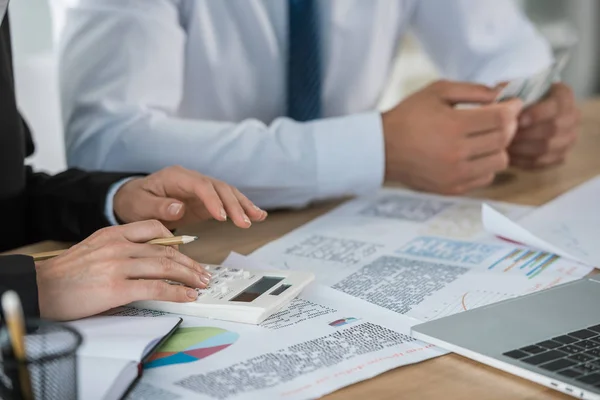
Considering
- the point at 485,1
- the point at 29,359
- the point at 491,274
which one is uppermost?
the point at 485,1

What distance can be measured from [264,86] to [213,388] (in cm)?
88

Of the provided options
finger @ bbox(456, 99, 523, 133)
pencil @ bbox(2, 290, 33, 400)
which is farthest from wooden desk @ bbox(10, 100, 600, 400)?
pencil @ bbox(2, 290, 33, 400)

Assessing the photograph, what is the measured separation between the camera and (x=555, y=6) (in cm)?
371

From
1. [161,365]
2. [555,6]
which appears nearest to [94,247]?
[161,365]

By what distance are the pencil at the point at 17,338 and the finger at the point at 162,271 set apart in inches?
10.2

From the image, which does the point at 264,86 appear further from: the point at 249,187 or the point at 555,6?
the point at 555,6

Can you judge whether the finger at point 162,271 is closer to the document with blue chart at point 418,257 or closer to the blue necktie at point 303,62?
the document with blue chart at point 418,257

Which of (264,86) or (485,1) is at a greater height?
(485,1)

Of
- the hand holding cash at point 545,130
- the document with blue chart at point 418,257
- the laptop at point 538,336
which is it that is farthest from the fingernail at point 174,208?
the hand holding cash at point 545,130

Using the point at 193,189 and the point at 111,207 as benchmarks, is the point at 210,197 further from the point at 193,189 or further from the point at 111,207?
the point at 111,207

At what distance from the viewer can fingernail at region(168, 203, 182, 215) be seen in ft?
3.05

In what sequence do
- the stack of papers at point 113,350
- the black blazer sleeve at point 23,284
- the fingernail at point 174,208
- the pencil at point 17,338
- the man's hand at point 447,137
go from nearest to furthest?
the pencil at point 17,338 → the stack of papers at point 113,350 → the black blazer sleeve at point 23,284 → the fingernail at point 174,208 → the man's hand at point 447,137

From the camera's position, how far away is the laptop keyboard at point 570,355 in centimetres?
59

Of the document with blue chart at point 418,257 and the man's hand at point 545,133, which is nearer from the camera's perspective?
the document with blue chart at point 418,257
